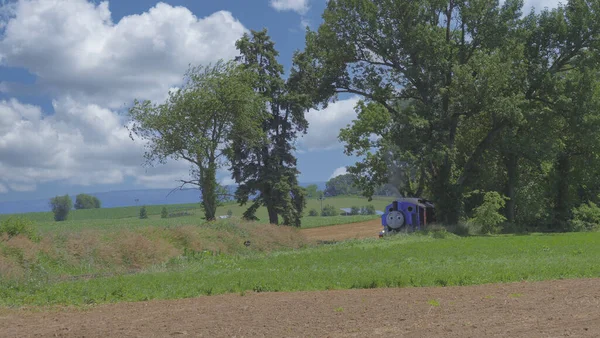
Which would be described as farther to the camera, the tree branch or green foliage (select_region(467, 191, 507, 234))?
the tree branch

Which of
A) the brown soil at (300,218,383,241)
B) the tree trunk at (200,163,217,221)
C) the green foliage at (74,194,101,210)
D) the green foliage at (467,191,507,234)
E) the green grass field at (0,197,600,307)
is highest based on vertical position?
the green foliage at (74,194,101,210)

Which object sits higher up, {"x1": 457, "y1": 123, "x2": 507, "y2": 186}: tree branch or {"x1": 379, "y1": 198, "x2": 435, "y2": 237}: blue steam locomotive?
{"x1": 457, "y1": 123, "x2": 507, "y2": 186}: tree branch

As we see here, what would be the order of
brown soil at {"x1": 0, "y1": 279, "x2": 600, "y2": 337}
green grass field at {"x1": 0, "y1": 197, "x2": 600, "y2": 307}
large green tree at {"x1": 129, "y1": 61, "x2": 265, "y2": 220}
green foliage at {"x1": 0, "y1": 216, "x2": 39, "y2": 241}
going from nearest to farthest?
1. brown soil at {"x1": 0, "y1": 279, "x2": 600, "y2": 337}
2. green grass field at {"x1": 0, "y1": 197, "x2": 600, "y2": 307}
3. green foliage at {"x1": 0, "y1": 216, "x2": 39, "y2": 241}
4. large green tree at {"x1": 129, "y1": 61, "x2": 265, "y2": 220}

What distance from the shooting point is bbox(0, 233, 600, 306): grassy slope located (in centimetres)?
1559

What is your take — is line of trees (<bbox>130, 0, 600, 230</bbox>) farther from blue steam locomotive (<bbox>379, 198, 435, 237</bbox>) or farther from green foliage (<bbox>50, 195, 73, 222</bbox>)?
green foliage (<bbox>50, 195, 73, 222</bbox>)

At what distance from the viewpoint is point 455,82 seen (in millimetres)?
41250

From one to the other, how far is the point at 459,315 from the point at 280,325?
3368 mm

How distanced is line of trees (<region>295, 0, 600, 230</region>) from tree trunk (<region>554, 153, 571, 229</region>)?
2.18 meters

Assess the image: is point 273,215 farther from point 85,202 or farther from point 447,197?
point 85,202

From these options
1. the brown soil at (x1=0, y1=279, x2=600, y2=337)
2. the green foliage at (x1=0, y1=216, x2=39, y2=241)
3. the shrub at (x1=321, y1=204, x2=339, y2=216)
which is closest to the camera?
the brown soil at (x1=0, y1=279, x2=600, y2=337)

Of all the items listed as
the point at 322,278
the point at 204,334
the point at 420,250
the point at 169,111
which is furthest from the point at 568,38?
the point at 204,334

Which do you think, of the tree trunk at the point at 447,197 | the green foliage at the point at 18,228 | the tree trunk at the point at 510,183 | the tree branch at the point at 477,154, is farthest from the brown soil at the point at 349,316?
the tree trunk at the point at 510,183

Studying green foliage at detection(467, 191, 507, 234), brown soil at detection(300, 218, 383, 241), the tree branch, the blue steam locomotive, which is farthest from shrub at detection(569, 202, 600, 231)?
Result: brown soil at detection(300, 218, 383, 241)

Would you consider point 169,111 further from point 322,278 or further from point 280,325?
point 280,325
